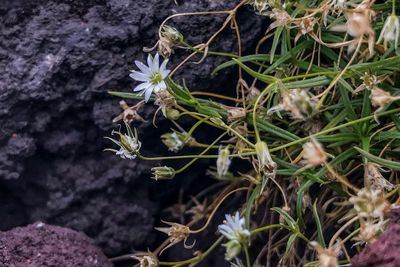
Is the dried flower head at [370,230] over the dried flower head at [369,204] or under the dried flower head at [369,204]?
under

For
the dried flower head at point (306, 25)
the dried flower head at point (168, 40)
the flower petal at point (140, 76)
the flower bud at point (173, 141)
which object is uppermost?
the dried flower head at point (306, 25)

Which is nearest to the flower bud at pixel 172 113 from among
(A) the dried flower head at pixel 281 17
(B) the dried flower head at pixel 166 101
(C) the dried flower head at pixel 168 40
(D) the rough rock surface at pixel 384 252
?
(B) the dried flower head at pixel 166 101

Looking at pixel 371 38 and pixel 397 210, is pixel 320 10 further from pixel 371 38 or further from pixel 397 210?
pixel 397 210

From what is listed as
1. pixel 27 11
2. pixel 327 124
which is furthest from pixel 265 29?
pixel 27 11

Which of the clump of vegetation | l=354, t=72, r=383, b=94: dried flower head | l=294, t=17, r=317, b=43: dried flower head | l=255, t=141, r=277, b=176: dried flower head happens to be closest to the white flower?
the clump of vegetation

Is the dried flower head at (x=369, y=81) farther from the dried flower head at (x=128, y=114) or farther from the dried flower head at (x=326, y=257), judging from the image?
the dried flower head at (x=128, y=114)

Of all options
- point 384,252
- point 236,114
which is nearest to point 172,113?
point 236,114

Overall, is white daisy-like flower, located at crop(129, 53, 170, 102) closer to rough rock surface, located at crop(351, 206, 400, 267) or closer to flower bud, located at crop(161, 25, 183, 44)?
flower bud, located at crop(161, 25, 183, 44)
